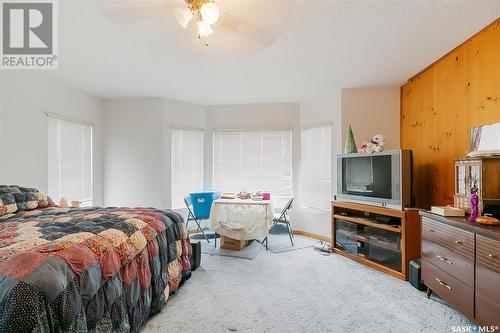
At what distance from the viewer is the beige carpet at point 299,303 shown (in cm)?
184

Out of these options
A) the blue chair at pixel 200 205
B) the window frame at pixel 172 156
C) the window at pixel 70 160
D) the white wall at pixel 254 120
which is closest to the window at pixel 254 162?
the white wall at pixel 254 120

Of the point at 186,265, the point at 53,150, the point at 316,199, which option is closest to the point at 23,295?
the point at 186,265

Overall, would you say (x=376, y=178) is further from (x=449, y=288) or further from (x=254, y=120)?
(x=254, y=120)

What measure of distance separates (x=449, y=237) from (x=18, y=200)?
376 centimetres

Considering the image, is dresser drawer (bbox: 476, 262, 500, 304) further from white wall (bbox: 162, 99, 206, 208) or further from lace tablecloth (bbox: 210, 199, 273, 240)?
white wall (bbox: 162, 99, 206, 208)

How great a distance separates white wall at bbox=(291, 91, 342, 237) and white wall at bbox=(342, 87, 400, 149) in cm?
13

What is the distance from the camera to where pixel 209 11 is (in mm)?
1420

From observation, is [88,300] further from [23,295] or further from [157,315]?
[157,315]

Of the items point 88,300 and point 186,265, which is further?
point 186,265

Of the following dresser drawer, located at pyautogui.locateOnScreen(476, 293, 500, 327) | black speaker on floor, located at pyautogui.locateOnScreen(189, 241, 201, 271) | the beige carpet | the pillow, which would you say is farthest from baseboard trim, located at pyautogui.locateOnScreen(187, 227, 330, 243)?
dresser drawer, located at pyautogui.locateOnScreen(476, 293, 500, 327)

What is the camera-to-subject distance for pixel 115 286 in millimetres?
1460

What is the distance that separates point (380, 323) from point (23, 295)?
2198 millimetres

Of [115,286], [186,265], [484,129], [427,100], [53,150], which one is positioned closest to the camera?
[115,286]

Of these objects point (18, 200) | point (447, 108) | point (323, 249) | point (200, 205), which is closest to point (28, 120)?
point (18, 200)
